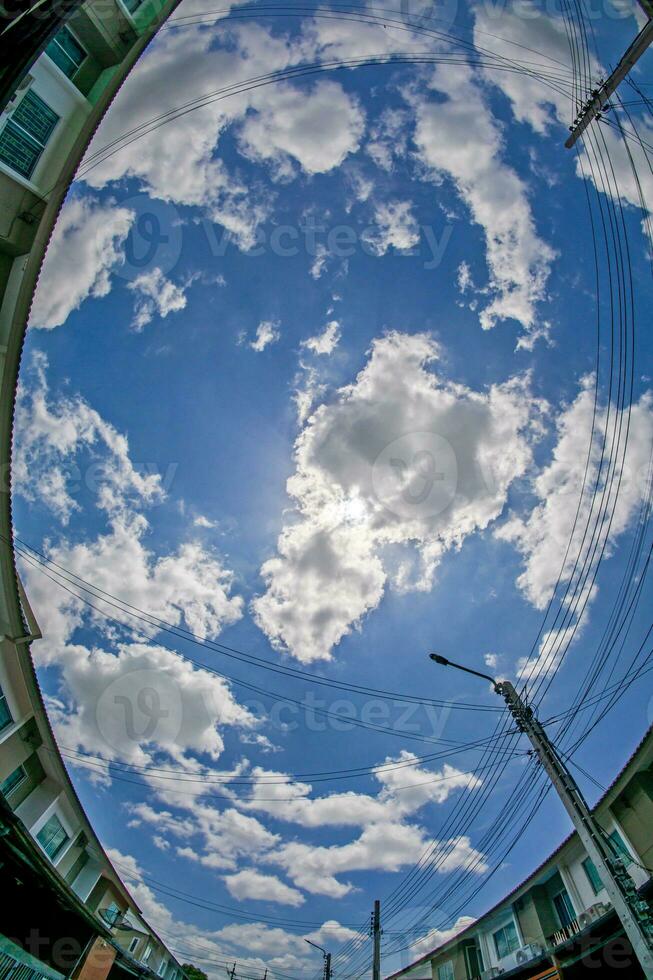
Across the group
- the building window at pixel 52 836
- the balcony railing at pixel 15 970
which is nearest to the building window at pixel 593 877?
the balcony railing at pixel 15 970

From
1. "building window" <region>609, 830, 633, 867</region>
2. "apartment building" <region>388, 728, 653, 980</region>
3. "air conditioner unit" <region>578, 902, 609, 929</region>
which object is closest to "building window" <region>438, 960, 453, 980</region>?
"apartment building" <region>388, 728, 653, 980</region>

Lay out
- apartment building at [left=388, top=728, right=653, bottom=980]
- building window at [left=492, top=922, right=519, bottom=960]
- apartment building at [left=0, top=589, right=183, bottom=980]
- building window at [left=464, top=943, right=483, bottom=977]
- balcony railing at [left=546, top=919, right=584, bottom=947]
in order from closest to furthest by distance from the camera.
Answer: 1. apartment building at [left=0, top=589, right=183, bottom=980]
2. apartment building at [left=388, top=728, right=653, bottom=980]
3. balcony railing at [left=546, top=919, right=584, bottom=947]
4. building window at [left=492, top=922, right=519, bottom=960]
5. building window at [left=464, top=943, right=483, bottom=977]

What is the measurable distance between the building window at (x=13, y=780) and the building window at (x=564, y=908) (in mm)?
19059

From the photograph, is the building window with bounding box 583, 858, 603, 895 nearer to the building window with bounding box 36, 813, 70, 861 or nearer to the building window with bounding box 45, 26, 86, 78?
the building window with bounding box 36, 813, 70, 861

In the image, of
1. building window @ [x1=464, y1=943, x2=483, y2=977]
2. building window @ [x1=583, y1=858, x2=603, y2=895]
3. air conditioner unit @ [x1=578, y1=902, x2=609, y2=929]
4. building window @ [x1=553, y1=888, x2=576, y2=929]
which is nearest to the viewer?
air conditioner unit @ [x1=578, y1=902, x2=609, y2=929]

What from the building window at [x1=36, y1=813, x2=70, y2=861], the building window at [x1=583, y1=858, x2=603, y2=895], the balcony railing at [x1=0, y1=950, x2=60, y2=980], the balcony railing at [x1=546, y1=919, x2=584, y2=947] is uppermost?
the building window at [x1=583, y1=858, x2=603, y2=895]

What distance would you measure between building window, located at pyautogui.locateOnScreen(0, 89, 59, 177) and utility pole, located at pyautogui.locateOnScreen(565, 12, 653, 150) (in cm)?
1131

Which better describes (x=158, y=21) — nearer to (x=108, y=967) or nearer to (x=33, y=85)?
(x=33, y=85)

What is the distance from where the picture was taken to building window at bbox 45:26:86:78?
8.95 m

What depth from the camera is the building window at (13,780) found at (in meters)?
13.1

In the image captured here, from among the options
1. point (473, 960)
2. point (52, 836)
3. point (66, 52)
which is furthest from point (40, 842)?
point (66, 52)

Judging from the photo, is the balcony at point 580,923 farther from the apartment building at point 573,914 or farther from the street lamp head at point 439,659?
the street lamp head at point 439,659

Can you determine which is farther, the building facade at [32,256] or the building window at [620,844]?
the building window at [620,844]

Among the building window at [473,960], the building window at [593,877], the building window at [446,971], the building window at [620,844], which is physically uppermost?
the building window at [446,971]
